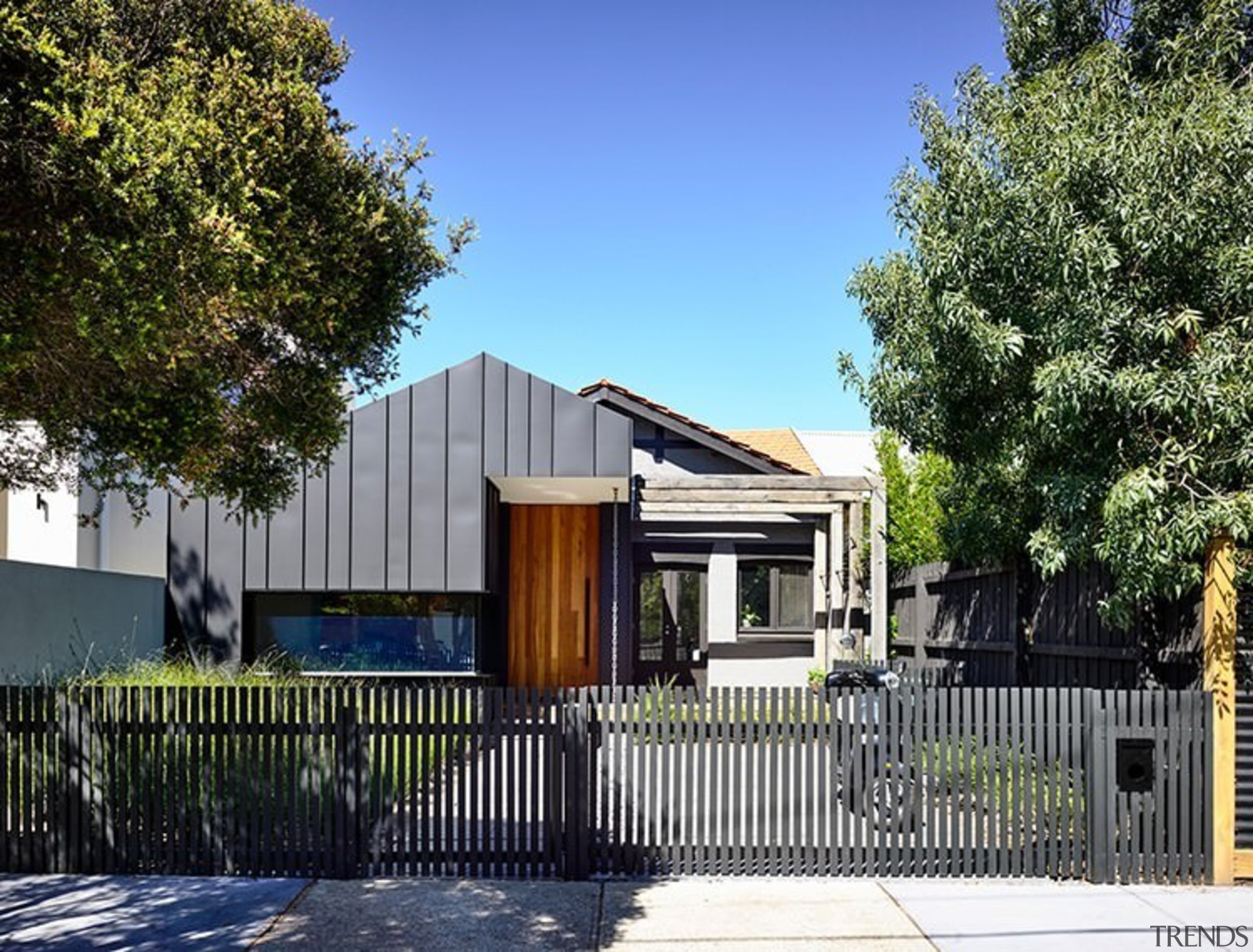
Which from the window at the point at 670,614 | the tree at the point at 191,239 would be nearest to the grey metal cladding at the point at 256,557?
the tree at the point at 191,239

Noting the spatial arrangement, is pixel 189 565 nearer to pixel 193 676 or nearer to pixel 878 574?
pixel 193 676

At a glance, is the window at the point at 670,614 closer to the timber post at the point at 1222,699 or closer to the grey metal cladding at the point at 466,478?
the grey metal cladding at the point at 466,478

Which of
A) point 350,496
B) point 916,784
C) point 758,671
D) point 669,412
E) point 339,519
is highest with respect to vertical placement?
point 669,412

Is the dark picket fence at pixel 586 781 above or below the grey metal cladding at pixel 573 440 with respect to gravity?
below

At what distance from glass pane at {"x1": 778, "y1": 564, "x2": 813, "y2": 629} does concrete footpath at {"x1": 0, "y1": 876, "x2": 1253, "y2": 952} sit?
37.8ft

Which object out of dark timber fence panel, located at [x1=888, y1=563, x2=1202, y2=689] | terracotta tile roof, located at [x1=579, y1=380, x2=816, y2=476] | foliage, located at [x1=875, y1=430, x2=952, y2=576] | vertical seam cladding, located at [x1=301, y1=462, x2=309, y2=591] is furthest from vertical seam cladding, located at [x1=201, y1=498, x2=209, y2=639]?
foliage, located at [x1=875, y1=430, x2=952, y2=576]

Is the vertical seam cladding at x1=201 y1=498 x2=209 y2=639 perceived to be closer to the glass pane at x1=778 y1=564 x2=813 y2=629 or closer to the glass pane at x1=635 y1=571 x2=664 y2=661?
the glass pane at x1=635 y1=571 x2=664 y2=661

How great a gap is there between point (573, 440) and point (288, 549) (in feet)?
12.5

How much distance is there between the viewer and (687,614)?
18.8 metres

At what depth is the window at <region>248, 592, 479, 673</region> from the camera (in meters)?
14.3

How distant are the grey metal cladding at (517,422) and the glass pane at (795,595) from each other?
655cm

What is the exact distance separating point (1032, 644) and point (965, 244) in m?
4.32

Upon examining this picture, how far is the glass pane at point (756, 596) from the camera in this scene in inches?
748

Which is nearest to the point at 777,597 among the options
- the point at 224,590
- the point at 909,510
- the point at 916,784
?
the point at 909,510
